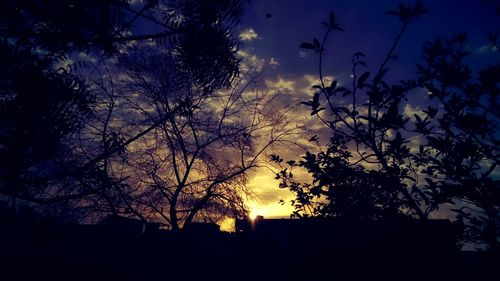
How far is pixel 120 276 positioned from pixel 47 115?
1108 cm

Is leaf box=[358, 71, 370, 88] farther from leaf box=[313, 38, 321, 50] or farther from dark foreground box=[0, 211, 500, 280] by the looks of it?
dark foreground box=[0, 211, 500, 280]

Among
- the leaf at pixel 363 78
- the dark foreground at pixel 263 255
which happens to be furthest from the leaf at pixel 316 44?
the dark foreground at pixel 263 255

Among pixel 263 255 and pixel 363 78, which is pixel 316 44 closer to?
pixel 363 78

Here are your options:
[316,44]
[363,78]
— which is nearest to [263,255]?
[363,78]

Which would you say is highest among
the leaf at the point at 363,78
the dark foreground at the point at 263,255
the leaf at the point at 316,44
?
the leaf at the point at 316,44

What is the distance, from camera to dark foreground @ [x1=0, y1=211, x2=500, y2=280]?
4.74m

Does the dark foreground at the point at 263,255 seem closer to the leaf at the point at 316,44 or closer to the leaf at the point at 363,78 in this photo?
the leaf at the point at 363,78

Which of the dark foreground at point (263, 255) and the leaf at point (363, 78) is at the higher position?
the leaf at point (363, 78)

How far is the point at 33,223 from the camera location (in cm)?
336

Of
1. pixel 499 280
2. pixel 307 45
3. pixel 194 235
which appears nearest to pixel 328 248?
pixel 499 280

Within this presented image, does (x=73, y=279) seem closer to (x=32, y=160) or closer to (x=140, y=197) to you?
(x=140, y=197)

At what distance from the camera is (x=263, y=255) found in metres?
11.5

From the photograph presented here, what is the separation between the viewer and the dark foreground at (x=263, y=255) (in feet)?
15.5

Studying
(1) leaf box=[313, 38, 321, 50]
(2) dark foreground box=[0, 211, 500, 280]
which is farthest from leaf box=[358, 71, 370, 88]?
(2) dark foreground box=[0, 211, 500, 280]
